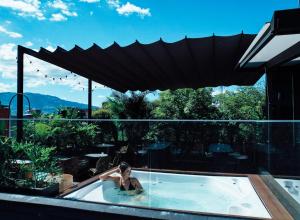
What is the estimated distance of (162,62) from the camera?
23.4 feet

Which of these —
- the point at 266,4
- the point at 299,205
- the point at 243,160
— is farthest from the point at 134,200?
the point at 266,4

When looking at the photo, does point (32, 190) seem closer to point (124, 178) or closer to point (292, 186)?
point (124, 178)

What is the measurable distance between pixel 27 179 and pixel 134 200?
5.81 feet

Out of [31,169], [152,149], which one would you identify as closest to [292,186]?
[152,149]

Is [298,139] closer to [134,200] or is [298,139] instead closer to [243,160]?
[243,160]

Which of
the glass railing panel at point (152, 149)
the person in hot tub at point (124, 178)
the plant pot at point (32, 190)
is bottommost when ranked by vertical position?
the plant pot at point (32, 190)

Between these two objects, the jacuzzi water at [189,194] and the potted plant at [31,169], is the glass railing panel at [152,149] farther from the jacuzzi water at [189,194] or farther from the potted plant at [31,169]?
the jacuzzi water at [189,194]

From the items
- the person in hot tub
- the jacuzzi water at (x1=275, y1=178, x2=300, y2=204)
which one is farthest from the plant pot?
the jacuzzi water at (x1=275, y1=178, x2=300, y2=204)

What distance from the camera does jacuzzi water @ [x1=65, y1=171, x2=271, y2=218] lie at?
310cm

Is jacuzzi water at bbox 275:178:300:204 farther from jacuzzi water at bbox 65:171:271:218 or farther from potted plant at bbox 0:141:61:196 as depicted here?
potted plant at bbox 0:141:61:196

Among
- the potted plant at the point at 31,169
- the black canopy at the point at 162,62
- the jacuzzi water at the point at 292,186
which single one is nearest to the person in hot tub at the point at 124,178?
the potted plant at the point at 31,169

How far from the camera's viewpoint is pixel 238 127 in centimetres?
350

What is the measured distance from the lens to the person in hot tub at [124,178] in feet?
11.7

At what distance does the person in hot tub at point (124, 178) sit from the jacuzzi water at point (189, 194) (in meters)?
0.07
